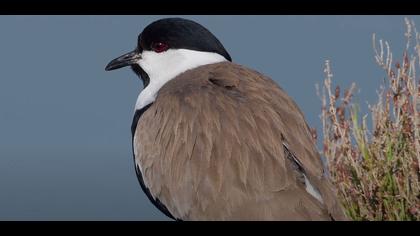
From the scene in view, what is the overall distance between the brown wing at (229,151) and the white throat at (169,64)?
0.49m

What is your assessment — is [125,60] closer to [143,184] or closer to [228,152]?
[143,184]

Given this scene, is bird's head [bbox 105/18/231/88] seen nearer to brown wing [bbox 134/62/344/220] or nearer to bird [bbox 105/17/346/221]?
bird [bbox 105/17/346/221]

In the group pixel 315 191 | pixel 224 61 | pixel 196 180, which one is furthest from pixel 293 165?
pixel 224 61

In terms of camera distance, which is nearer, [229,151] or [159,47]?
[229,151]

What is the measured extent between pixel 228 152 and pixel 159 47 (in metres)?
1.87

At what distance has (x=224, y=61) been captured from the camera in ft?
23.2

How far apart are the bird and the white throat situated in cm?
11

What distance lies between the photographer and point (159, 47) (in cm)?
730

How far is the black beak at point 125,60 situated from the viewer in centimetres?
757

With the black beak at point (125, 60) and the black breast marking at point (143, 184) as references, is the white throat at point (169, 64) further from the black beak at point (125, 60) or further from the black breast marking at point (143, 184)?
the black beak at point (125, 60)

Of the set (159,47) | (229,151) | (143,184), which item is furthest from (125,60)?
(229,151)

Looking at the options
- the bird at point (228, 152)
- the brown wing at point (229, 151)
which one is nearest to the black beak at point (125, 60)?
the bird at point (228, 152)

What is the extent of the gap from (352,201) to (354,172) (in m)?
0.38
